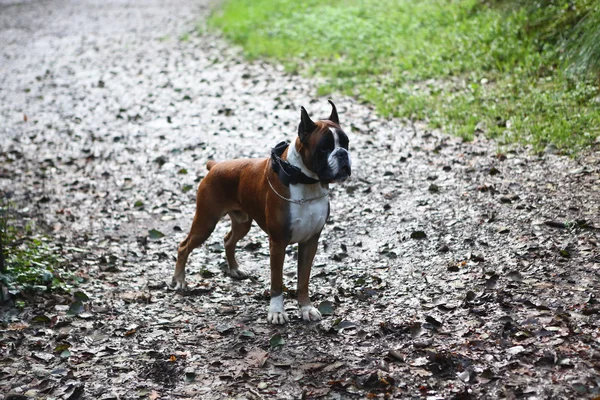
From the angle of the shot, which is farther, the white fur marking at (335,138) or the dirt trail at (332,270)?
the white fur marking at (335,138)

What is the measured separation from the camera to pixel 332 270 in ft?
20.0

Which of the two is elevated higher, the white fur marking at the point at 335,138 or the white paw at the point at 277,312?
the white fur marking at the point at 335,138

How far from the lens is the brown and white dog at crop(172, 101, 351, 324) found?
15.0 feet

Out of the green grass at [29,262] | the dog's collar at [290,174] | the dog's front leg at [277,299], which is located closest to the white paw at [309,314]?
the dog's front leg at [277,299]

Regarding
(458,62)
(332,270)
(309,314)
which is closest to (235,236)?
(332,270)

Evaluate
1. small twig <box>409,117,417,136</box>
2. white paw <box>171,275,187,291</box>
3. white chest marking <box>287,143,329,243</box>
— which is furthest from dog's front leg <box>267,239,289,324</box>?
small twig <box>409,117,417,136</box>

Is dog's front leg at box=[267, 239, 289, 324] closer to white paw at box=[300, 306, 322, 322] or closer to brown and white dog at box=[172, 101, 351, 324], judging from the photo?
brown and white dog at box=[172, 101, 351, 324]

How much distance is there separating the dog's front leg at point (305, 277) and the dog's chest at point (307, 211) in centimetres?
20

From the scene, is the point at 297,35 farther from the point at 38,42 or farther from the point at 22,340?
the point at 22,340

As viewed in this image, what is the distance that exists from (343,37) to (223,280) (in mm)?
9536

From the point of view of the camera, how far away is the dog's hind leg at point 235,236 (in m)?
5.82

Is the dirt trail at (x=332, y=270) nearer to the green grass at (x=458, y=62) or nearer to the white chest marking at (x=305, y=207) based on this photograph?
→ the green grass at (x=458, y=62)

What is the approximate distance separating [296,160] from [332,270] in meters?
1.63

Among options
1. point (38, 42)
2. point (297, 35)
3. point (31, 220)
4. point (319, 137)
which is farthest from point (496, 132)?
point (38, 42)
